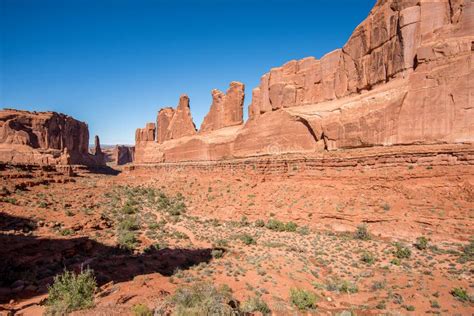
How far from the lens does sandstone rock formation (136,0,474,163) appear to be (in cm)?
1636

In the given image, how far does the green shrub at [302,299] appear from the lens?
1046 centimetres

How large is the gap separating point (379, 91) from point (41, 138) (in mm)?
76979

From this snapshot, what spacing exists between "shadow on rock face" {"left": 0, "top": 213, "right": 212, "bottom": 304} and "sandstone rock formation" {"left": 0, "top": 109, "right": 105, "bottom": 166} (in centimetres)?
4904

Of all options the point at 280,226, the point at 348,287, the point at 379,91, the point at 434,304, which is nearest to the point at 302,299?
the point at 348,287

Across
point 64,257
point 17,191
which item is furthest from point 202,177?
point 64,257

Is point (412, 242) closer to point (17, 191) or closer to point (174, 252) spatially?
point (174, 252)

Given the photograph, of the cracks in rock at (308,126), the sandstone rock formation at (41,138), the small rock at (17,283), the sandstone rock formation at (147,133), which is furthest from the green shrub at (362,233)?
the sandstone rock formation at (41,138)

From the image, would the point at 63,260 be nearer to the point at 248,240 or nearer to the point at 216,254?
the point at 216,254

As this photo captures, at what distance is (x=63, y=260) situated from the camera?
12148 millimetres

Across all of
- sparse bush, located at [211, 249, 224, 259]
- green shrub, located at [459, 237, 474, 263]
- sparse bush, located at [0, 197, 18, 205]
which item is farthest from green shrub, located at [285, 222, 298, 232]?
sparse bush, located at [0, 197, 18, 205]

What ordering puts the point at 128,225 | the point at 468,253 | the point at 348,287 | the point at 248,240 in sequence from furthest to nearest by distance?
the point at 128,225, the point at 248,240, the point at 468,253, the point at 348,287

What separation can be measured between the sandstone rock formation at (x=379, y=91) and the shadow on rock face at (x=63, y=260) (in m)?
15.0

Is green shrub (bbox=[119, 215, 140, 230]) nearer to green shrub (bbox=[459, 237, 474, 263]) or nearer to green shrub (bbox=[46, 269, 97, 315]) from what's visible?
green shrub (bbox=[46, 269, 97, 315])

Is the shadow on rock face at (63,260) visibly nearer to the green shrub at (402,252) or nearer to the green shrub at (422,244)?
the green shrub at (402,252)
